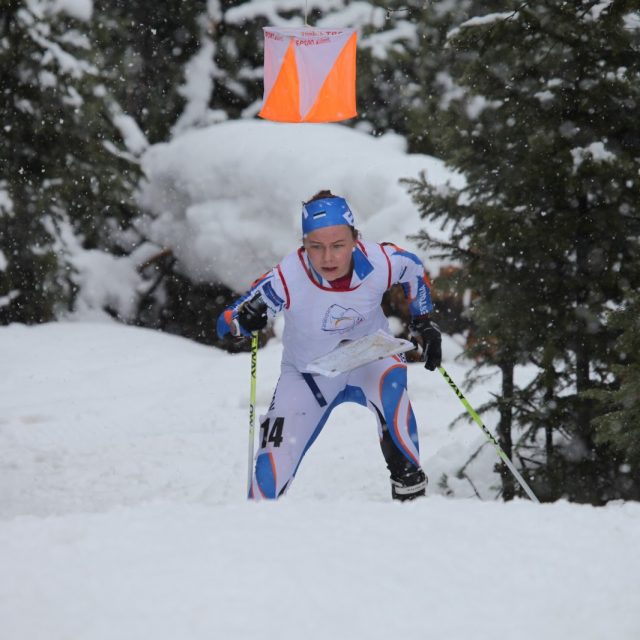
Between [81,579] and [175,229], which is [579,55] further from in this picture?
[175,229]

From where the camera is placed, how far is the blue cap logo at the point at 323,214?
4574mm

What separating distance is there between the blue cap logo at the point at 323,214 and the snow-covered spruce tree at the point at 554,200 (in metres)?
1.91

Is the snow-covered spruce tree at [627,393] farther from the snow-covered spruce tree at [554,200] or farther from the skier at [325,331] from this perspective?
the snow-covered spruce tree at [554,200]

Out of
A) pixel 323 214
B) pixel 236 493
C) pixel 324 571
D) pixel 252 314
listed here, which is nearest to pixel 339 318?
pixel 252 314

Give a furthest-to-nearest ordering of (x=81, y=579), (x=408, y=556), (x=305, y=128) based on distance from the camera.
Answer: (x=305, y=128) < (x=408, y=556) < (x=81, y=579)

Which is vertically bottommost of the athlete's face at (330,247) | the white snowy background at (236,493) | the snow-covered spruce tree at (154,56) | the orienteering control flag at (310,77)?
the white snowy background at (236,493)

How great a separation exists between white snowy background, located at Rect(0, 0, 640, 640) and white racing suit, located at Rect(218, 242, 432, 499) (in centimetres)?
68

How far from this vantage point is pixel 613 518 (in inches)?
130

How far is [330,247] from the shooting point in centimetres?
457

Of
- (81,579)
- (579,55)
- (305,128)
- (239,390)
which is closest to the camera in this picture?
(81,579)

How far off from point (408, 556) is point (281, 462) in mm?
1851

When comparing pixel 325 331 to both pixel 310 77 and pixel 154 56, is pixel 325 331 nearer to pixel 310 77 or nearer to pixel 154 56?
pixel 310 77

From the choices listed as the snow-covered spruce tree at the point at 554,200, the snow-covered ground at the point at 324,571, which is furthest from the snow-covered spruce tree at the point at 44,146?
the snow-covered ground at the point at 324,571

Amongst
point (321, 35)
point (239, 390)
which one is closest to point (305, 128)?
point (239, 390)
